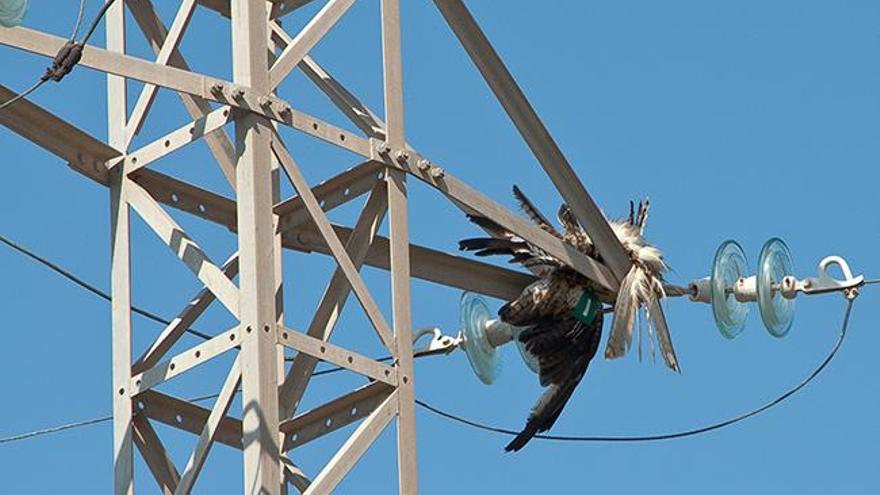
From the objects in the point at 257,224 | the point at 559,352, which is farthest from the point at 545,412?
the point at 257,224

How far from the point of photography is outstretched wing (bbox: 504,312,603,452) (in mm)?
12531

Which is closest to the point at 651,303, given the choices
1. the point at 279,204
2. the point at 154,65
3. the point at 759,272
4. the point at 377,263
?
the point at 759,272

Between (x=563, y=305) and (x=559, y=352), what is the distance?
0.92ft

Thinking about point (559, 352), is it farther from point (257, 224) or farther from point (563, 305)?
point (257, 224)

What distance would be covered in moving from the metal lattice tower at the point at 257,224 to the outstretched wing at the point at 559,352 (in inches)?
40.6

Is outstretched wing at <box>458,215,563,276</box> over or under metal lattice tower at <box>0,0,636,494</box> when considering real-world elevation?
over

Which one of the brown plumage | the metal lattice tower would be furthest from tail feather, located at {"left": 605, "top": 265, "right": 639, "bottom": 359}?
the metal lattice tower

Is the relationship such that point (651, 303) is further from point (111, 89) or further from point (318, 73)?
point (111, 89)

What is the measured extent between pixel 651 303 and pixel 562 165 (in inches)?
34.2

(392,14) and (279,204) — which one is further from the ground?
(392,14)

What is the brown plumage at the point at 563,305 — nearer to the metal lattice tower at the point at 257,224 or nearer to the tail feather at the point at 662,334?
the tail feather at the point at 662,334

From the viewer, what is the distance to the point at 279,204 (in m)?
10.7

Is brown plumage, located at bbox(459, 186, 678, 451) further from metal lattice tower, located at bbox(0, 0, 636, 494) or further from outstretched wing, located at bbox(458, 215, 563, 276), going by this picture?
metal lattice tower, located at bbox(0, 0, 636, 494)

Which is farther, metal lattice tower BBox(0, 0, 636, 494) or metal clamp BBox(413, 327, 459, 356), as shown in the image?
metal clamp BBox(413, 327, 459, 356)
